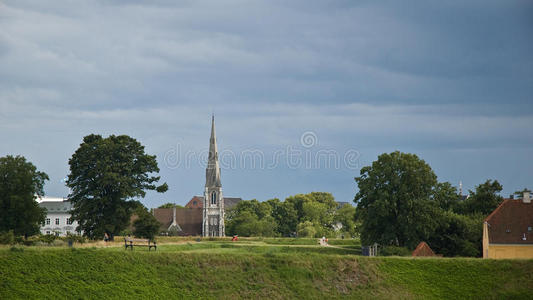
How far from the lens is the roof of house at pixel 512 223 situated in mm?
55469

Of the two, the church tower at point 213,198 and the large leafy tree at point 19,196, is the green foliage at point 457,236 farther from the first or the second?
the church tower at point 213,198

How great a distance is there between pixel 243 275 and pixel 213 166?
4629 inches

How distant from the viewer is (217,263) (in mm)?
38906

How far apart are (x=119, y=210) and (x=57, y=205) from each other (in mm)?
93744

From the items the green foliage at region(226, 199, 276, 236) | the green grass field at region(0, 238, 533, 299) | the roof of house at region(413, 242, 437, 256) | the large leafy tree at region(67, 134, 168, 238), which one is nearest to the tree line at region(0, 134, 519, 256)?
the large leafy tree at region(67, 134, 168, 238)

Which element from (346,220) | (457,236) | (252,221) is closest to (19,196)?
(457,236)

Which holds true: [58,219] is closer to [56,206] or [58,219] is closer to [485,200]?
[56,206]

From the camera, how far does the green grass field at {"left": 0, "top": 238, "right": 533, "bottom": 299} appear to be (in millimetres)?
32406

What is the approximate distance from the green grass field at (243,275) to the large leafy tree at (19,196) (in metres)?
24.5

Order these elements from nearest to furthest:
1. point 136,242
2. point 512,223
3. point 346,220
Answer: point 136,242
point 512,223
point 346,220

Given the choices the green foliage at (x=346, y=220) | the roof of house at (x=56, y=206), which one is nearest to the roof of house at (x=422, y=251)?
the green foliage at (x=346, y=220)

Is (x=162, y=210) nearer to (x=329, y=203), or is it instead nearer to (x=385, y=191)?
(x=329, y=203)

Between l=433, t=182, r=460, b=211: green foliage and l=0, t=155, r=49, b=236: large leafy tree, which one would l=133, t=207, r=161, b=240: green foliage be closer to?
l=0, t=155, r=49, b=236: large leafy tree

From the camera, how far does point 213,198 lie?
152 m
